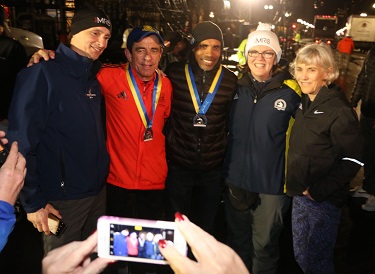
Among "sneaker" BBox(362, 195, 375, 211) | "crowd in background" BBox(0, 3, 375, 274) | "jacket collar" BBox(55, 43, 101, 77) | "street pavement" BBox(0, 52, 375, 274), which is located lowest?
"street pavement" BBox(0, 52, 375, 274)

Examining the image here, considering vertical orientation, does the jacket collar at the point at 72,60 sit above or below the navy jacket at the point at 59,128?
above

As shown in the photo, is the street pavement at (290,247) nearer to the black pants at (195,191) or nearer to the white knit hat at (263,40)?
the black pants at (195,191)

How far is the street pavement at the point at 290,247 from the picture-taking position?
13.0 ft

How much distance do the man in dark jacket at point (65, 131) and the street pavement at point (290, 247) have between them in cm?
138

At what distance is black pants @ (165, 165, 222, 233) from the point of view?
3691 mm

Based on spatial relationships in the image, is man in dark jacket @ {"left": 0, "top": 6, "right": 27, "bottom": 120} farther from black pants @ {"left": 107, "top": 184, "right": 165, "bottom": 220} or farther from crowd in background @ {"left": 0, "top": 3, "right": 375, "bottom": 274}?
black pants @ {"left": 107, "top": 184, "right": 165, "bottom": 220}

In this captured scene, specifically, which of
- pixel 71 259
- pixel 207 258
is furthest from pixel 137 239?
pixel 207 258

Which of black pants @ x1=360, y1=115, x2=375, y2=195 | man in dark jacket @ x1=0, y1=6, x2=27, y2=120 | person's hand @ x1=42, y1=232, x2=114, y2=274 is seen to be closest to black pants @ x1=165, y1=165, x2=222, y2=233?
man in dark jacket @ x1=0, y1=6, x2=27, y2=120

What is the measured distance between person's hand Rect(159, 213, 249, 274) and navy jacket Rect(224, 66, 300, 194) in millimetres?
2399

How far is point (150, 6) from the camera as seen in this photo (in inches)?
769

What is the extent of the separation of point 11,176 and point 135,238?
0.76 meters

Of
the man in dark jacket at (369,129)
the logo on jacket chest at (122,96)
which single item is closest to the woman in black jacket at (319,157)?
the logo on jacket chest at (122,96)

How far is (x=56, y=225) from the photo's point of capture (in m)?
2.74

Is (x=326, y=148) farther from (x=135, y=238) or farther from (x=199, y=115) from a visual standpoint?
(x=135, y=238)
